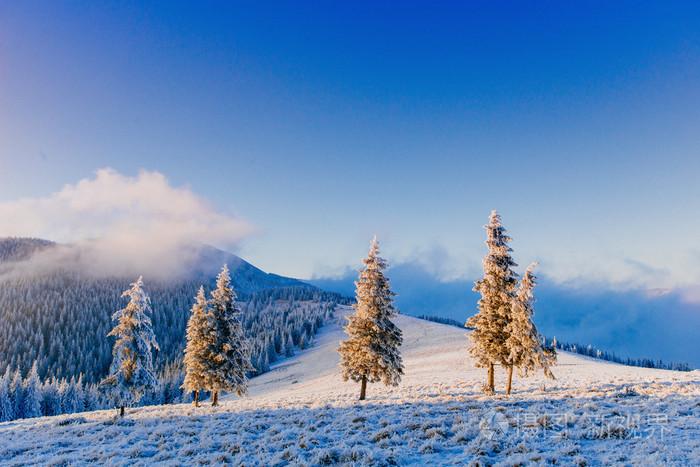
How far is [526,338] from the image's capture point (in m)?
25.4

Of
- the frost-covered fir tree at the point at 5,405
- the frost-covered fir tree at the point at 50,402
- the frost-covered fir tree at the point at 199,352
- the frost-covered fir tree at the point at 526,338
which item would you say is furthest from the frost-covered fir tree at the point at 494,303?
the frost-covered fir tree at the point at 50,402

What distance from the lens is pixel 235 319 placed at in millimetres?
36906

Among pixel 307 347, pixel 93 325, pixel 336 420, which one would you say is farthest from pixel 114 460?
pixel 93 325

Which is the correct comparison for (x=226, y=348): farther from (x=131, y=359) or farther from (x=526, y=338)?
(x=526, y=338)

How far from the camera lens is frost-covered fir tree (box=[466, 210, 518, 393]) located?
2697 centimetres

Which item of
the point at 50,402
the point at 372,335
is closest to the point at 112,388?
the point at 372,335

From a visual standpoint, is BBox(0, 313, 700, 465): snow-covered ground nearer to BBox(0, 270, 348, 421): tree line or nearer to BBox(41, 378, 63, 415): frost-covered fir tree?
BBox(0, 270, 348, 421): tree line

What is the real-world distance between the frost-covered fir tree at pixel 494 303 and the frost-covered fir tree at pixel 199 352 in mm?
23992

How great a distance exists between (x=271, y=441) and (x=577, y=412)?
13.5 metres

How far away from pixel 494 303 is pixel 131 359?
93.6ft

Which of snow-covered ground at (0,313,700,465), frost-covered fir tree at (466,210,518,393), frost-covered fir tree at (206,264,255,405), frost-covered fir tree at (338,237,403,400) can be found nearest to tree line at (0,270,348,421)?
frost-covered fir tree at (206,264,255,405)

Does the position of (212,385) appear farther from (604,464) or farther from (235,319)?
(604,464)

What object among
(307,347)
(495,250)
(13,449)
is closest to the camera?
(13,449)

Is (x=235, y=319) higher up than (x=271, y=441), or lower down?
higher up
